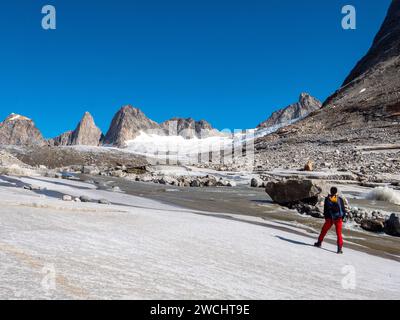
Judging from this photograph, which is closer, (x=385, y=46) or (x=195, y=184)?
(x=195, y=184)

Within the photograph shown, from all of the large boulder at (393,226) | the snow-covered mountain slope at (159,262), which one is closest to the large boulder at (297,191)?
the large boulder at (393,226)

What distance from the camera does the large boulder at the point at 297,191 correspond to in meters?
18.4

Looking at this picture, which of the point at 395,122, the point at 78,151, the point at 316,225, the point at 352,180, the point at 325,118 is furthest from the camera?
the point at 325,118

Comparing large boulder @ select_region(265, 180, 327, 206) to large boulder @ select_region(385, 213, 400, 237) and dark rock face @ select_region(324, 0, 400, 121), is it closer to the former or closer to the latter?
large boulder @ select_region(385, 213, 400, 237)

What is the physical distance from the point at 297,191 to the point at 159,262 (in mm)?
14256

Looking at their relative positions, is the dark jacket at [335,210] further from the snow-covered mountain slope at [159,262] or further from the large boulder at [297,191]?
the large boulder at [297,191]

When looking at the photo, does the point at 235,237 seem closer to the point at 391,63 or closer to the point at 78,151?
the point at 78,151

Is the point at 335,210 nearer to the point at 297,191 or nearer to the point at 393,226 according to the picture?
the point at 393,226

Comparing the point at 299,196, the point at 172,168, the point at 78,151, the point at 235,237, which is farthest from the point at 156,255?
the point at 78,151

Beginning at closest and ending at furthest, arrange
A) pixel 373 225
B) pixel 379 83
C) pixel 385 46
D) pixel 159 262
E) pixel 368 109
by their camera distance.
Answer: pixel 159 262 < pixel 373 225 < pixel 368 109 < pixel 379 83 < pixel 385 46

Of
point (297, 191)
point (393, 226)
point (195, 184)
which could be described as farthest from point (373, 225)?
point (195, 184)

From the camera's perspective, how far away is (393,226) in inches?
512

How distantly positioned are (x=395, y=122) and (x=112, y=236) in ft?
216
